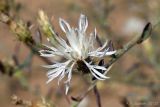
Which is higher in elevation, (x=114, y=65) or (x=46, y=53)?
(x=46, y=53)

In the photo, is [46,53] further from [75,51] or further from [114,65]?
[114,65]

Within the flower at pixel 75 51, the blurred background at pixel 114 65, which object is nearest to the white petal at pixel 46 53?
the flower at pixel 75 51

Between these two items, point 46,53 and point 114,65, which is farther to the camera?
point 114,65

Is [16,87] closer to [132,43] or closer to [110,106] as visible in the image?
[110,106]

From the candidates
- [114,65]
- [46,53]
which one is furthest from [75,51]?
[114,65]

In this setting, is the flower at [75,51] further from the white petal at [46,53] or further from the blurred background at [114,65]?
the blurred background at [114,65]

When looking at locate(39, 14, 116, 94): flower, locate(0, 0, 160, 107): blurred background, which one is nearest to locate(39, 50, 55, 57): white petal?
locate(39, 14, 116, 94): flower

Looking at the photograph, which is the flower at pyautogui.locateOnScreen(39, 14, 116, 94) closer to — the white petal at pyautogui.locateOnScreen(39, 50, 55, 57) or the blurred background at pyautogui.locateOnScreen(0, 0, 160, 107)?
the white petal at pyautogui.locateOnScreen(39, 50, 55, 57)

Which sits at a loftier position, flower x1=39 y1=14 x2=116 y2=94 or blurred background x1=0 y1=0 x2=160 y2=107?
flower x1=39 y1=14 x2=116 y2=94

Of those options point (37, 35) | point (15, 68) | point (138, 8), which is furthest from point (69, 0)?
point (37, 35)
